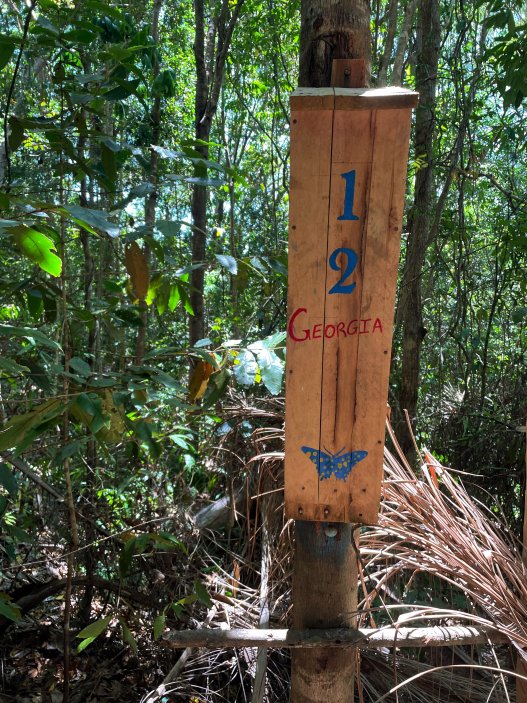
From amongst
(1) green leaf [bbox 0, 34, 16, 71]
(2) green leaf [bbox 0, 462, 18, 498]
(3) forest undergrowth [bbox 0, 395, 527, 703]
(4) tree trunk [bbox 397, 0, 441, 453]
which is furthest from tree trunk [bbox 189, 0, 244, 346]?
(2) green leaf [bbox 0, 462, 18, 498]

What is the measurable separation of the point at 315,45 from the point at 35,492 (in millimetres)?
2469

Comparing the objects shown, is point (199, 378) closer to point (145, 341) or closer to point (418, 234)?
point (145, 341)

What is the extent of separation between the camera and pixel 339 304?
138 cm

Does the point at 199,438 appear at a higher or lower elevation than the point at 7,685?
higher

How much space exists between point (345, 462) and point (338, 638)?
1.50ft

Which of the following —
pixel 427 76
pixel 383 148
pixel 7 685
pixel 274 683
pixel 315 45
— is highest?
pixel 427 76

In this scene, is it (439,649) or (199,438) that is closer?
(439,649)

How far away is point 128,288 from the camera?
225cm

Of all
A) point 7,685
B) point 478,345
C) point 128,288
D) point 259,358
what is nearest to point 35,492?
point 7,685

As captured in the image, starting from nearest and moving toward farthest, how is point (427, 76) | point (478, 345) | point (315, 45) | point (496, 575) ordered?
point (315, 45) → point (496, 575) → point (427, 76) → point (478, 345)

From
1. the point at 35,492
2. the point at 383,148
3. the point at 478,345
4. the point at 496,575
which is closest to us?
the point at 383,148

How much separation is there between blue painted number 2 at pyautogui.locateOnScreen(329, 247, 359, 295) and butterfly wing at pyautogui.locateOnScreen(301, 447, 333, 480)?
1.24 ft

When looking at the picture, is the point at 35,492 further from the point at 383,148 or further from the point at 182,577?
the point at 383,148

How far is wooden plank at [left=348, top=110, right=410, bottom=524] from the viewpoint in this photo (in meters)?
1.31
